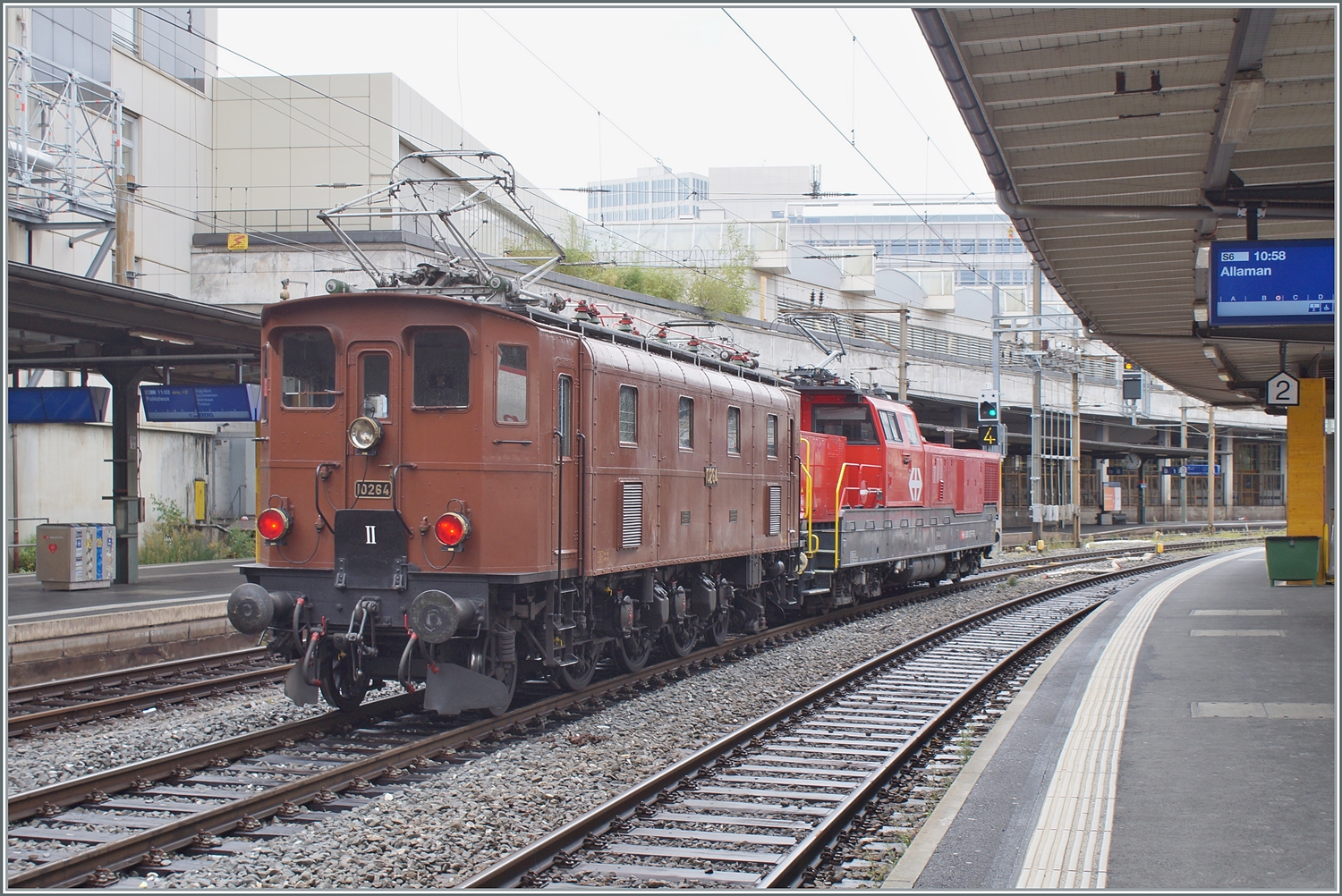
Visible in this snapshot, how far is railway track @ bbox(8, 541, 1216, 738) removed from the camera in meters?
10.8

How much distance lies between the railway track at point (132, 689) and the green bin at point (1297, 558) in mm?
18807

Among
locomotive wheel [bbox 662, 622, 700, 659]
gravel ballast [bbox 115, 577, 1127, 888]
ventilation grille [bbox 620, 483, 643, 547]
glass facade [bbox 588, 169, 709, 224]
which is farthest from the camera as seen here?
glass facade [bbox 588, 169, 709, 224]

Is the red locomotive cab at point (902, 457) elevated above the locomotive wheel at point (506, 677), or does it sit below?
above

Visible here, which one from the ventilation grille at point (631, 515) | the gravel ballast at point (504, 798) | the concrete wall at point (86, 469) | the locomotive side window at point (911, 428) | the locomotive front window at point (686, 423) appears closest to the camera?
the gravel ballast at point (504, 798)

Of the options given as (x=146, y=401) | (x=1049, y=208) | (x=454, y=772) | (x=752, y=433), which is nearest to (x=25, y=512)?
(x=146, y=401)

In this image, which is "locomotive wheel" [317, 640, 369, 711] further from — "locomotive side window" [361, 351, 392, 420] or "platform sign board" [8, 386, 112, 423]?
"platform sign board" [8, 386, 112, 423]

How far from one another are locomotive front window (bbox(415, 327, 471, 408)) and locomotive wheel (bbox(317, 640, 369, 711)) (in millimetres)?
2280

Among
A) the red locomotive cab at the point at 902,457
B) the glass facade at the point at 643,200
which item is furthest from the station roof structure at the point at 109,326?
the glass facade at the point at 643,200

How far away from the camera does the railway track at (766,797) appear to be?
675 cm

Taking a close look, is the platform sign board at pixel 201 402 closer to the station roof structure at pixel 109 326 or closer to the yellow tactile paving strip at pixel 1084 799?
the station roof structure at pixel 109 326

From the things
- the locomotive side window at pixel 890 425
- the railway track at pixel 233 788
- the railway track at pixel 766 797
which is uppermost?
the locomotive side window at pixel 890 425

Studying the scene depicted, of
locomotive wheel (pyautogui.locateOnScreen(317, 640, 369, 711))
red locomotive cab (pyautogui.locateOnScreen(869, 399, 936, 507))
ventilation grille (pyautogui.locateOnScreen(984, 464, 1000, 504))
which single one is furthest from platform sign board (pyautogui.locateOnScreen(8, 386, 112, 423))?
ventilation grille (pyautogui.locateOnScreen(984, 464, 1000, 504))

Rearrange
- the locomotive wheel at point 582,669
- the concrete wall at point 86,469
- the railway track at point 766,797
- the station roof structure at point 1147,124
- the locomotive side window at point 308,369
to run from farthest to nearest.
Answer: the concrete wall at point 86,469 → the locomotive wheel at point 582,669 → the locomotive side window at point 308,369 → the station roof structure at point 1147,124 → the railway track at point 766,797

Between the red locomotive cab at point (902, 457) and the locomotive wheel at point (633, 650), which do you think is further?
the red locomotive cab at point (902, 457)
